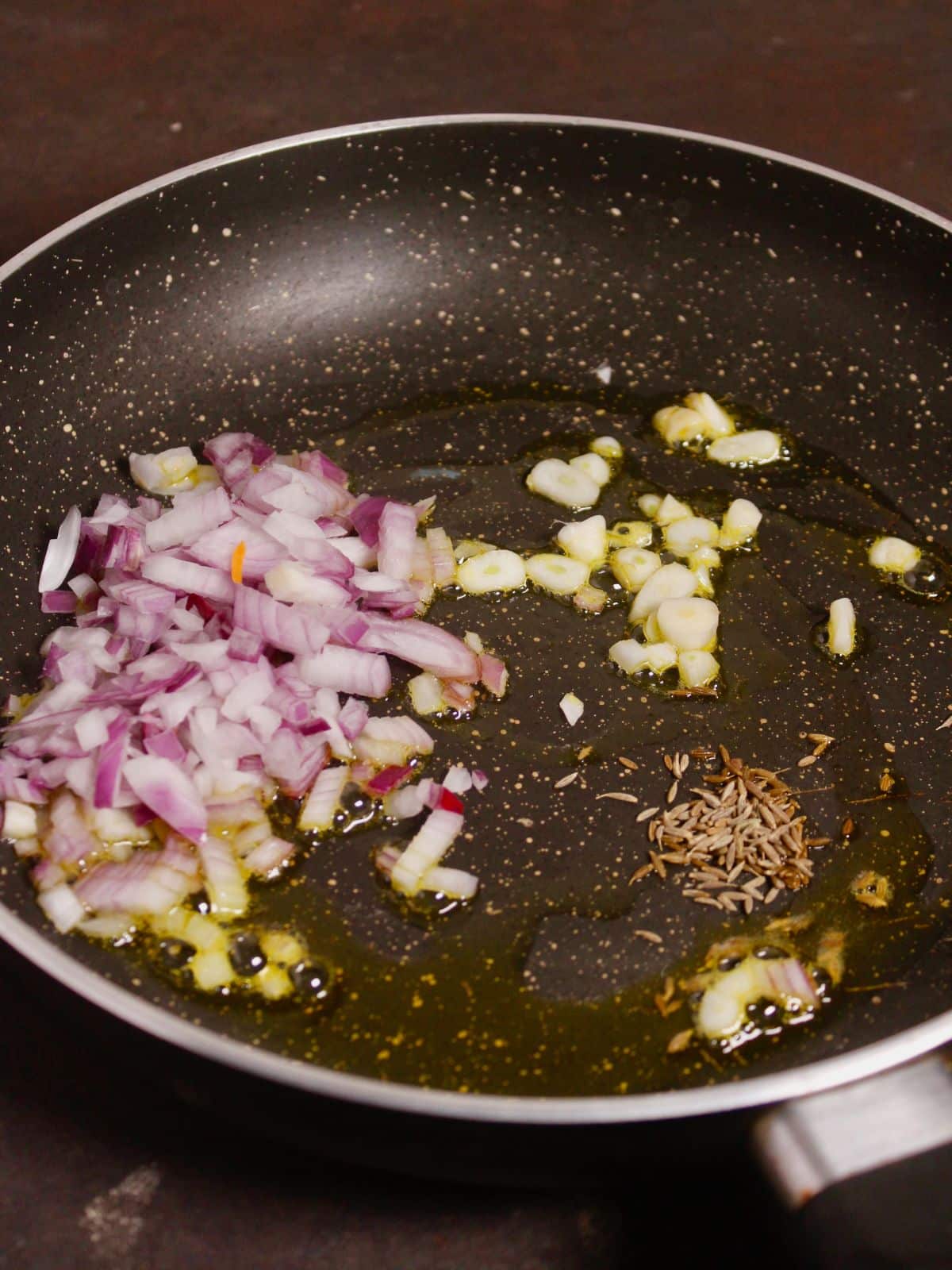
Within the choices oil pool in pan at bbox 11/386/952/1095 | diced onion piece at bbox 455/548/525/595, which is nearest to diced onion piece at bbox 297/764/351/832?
oil pool in pan at bbox 11/386/952/1095

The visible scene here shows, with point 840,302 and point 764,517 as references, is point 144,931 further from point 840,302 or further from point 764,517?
point 840,302

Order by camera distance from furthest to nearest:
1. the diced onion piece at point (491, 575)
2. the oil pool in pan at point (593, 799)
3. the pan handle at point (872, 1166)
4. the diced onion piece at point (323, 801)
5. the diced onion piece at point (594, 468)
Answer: the diced onion piece at point (594, 468)
the diced onion piece at point (491, 575)
the diced onion piece at point (323, 801)
the oil pool in pan at point (593, 799)
the pan handle at point (872, 1166)

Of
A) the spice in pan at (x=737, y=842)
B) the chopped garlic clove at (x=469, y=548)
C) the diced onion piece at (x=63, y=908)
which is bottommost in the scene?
the diced onion piece at (x=63, y=908)

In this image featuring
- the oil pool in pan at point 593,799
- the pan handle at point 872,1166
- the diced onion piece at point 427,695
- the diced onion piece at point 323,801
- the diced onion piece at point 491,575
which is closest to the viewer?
the pan handle at point 872,1166

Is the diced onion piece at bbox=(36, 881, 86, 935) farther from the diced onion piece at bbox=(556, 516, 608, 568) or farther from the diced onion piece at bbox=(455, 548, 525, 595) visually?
the diced onion piece at bbox=(556, 516, 608, 568)

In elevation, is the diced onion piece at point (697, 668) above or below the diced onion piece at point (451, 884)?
above

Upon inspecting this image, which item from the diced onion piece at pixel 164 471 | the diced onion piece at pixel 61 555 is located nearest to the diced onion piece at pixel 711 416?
the diced onion piece at pixel 164 471

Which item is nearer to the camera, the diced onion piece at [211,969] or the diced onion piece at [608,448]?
the diced onion piece at [211,969]

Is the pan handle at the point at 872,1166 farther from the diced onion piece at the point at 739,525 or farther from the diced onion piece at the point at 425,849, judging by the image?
the diced onion piece at the point at 739,525
